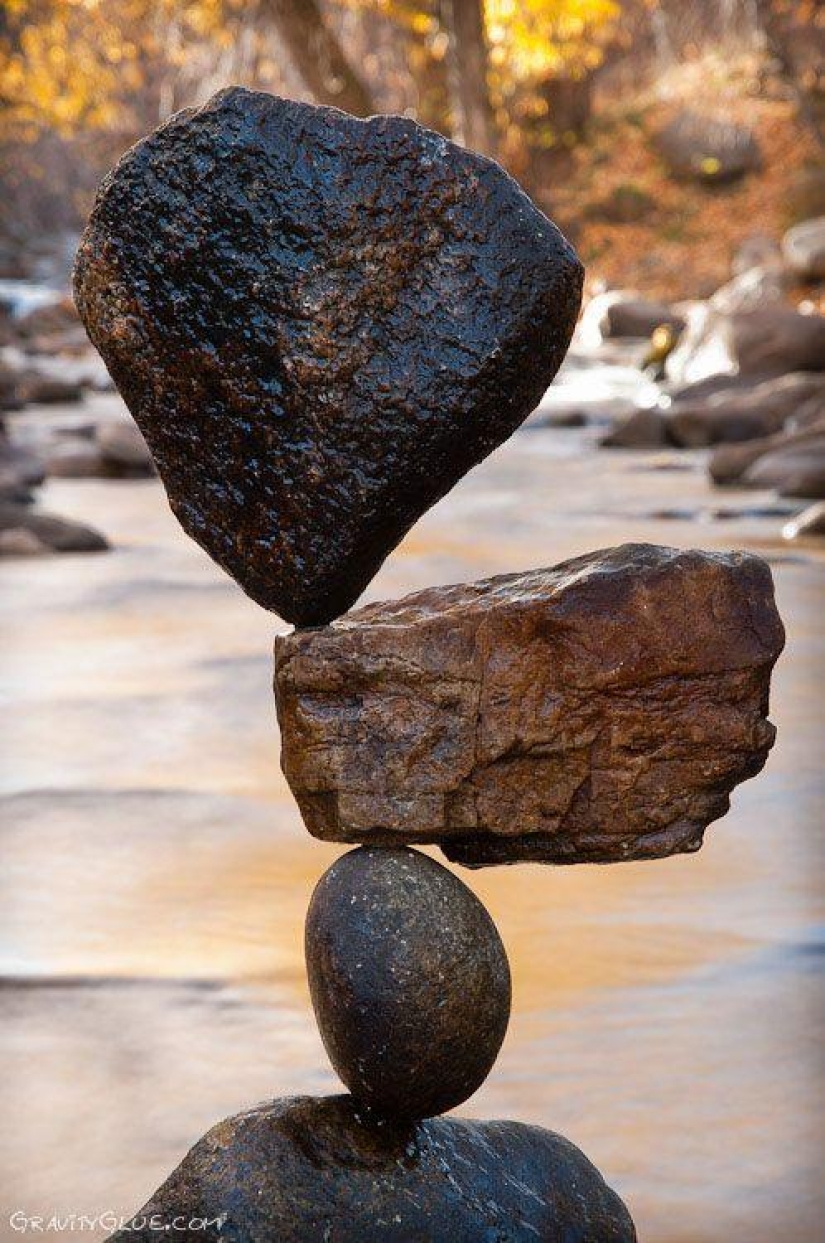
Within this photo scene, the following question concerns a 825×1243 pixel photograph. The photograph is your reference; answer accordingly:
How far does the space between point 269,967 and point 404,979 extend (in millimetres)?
1840

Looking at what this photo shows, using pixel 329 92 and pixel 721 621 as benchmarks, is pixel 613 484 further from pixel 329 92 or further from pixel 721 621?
pixel 721 621

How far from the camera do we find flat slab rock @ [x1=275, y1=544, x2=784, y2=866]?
263 centimetres

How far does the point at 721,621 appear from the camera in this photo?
264cm

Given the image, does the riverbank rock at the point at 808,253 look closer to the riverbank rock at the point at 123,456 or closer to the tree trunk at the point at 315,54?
the tree trunk at the point at 315,54

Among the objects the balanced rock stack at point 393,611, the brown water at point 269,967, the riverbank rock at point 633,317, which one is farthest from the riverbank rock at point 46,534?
the riverbank rock at point 633,317

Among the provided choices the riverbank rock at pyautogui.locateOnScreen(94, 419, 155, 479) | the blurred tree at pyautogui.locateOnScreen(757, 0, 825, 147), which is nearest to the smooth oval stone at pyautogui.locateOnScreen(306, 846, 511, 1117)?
the riverbank rock at pyautogui.locateOnScreen(94, 419, 155, 479)

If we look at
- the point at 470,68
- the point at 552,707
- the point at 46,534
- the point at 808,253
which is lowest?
the point at 552,707

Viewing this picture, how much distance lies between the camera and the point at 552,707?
2666 mm

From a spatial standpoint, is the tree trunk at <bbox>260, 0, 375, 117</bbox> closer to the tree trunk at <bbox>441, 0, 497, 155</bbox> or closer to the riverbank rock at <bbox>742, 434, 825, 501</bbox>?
the tree trunk at <bbox>441, 0, 497, 155</bbox>

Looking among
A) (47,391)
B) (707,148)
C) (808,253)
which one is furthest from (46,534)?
(707,148)

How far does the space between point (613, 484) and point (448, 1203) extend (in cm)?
1152

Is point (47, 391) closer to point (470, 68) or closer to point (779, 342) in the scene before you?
point (470, 68)

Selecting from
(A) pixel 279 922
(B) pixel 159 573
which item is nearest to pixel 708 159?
(B) pixel 159 573

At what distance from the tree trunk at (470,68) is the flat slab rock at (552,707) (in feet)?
57.0
